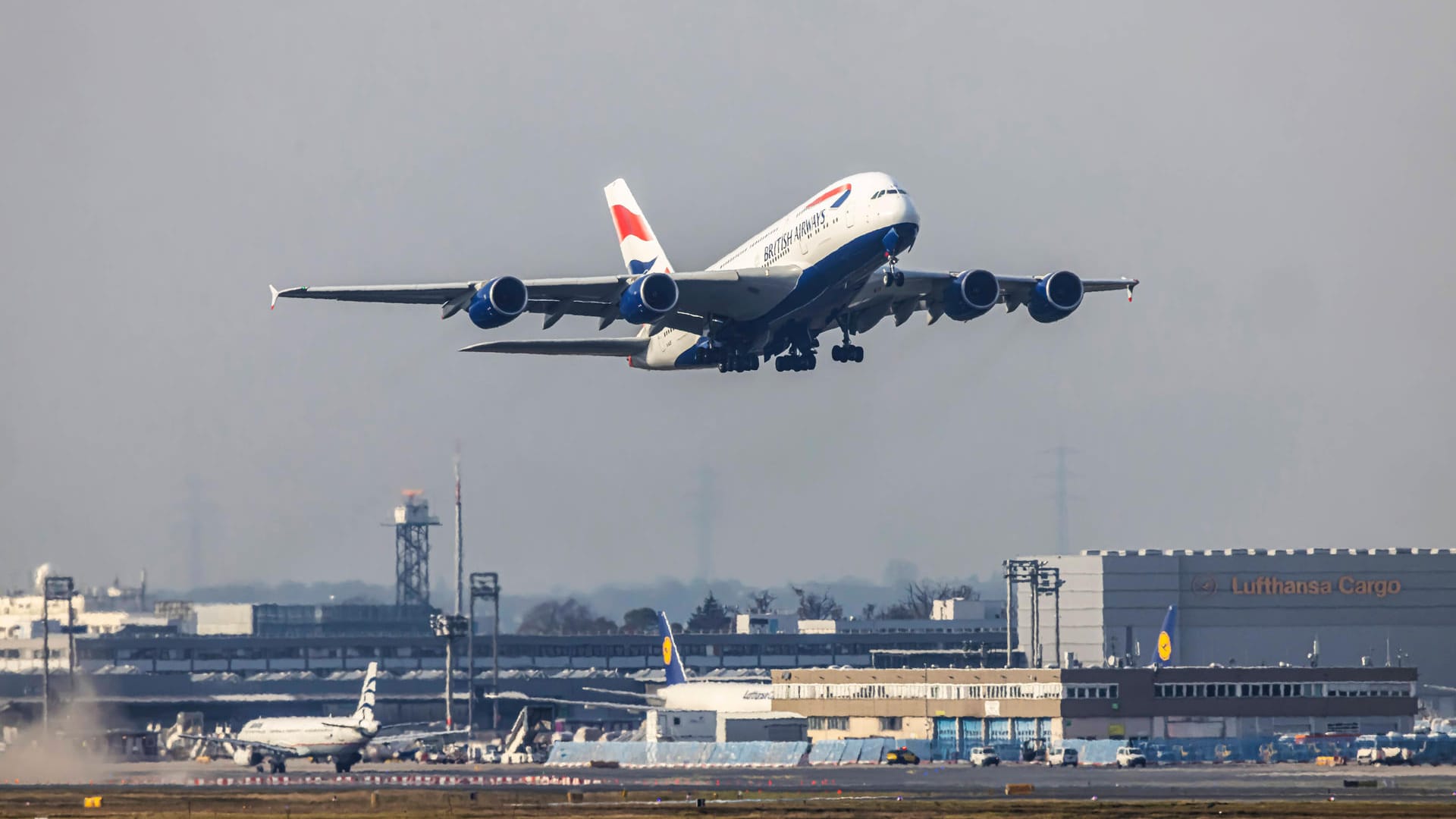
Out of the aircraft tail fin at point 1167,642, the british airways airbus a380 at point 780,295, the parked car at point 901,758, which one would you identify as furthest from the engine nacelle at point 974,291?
the aircraft tail fin at point 1167,642

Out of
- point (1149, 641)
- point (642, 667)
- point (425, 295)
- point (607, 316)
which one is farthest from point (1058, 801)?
point (642, 667)

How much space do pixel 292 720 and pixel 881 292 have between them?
45.2 m

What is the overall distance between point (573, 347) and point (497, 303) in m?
10.1

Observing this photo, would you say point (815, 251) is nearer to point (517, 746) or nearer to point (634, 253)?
point (634, 253)

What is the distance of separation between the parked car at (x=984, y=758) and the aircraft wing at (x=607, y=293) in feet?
111

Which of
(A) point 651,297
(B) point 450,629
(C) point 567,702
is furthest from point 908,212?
(B) point 450,629

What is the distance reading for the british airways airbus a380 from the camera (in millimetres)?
61188

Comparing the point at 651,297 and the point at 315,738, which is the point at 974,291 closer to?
the point at 651,297

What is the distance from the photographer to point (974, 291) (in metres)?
65.9

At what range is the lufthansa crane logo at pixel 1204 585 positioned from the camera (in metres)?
160

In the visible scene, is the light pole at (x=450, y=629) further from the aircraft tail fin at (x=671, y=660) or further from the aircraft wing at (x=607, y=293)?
the aircraft wing at (x=607, y=293)

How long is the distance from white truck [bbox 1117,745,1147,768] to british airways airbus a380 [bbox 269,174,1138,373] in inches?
1056

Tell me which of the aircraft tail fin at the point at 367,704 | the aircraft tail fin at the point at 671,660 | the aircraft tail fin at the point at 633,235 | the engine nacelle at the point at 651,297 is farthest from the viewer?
the aircraft tail fin at the point at 671,660

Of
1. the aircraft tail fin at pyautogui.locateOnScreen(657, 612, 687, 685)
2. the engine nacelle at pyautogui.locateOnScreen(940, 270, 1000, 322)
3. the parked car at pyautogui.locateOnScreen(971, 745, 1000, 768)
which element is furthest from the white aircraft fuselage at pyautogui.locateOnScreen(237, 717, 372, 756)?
the engine nacelle at pyautogui.locateOnScreen(940, 270, 1000, 322)
